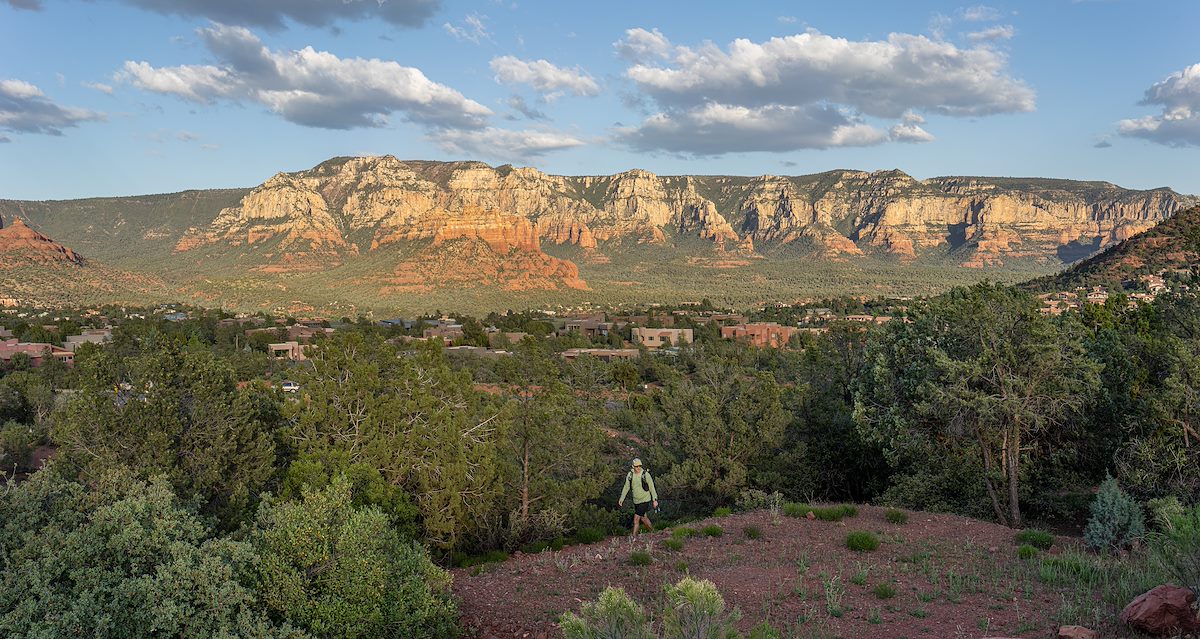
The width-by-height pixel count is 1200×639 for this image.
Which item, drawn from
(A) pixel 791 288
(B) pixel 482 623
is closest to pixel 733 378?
(B) pixel 482 623

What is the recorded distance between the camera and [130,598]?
6605 millimetres

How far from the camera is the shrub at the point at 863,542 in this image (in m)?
10.5

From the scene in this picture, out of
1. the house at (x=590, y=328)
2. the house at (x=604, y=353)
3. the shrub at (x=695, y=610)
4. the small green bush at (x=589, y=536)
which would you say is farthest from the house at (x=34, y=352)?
the shrub at (x=695, y=610)

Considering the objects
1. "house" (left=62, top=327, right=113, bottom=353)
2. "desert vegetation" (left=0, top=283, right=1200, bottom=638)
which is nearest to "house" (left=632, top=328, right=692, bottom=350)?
"house" (left=62, top=327, right=113, bottom=353)

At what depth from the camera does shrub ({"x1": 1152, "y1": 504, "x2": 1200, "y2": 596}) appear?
6.40 m

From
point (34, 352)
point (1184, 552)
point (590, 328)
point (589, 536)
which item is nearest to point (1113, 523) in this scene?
point (1184, 552)

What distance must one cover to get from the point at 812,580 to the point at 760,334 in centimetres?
6325

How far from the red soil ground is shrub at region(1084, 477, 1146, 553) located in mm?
1180

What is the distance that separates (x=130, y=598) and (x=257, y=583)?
3.58ft

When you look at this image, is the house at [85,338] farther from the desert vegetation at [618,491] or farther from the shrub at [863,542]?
the shrub at [863,542]

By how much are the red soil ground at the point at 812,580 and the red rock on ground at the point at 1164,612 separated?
80 centimetres

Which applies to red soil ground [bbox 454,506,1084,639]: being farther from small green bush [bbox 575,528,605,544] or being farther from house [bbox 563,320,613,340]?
house [bbox 563,320,613,340]

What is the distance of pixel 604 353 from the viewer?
6391 cm

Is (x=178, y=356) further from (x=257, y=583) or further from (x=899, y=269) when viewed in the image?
(x=899, y=269)
